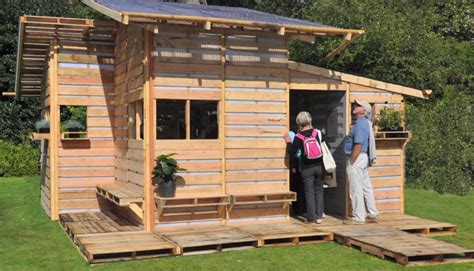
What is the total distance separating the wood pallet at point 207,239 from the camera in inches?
305

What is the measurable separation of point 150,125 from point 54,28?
3.19 metres

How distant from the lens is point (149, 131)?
8734mm

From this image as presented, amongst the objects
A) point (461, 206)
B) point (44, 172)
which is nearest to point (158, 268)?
point (44, 172)

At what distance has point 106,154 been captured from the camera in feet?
37.2

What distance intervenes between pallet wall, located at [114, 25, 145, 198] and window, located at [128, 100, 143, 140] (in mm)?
40

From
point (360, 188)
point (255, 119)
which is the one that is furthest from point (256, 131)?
point (360, 188)

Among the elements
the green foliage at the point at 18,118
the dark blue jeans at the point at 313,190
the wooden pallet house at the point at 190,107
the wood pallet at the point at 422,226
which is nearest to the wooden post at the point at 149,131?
the wooden pallet house at the point at 190,107

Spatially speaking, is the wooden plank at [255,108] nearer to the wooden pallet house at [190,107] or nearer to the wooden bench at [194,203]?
the wooden pallet house at [190,107]

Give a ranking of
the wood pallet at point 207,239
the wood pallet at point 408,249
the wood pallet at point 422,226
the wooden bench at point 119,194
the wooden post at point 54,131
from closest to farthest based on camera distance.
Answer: the wood pallet at point 408,249 < the wood pallet at point 207,239 < the wooden bench at point 119,194 < the wood pallet at point 422,226 < the wooden post at point 54,131

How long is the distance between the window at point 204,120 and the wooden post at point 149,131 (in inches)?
28.5

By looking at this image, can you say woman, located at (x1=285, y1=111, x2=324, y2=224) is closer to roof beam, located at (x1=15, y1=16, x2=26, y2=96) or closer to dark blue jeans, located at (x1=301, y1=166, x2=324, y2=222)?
dark blue jeans, located at (x1=301, y1=166, x2=324, y2=222)

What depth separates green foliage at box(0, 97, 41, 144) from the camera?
20.5m

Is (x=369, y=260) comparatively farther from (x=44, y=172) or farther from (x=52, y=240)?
(x=44, y=172)

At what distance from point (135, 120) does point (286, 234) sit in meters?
3.43
